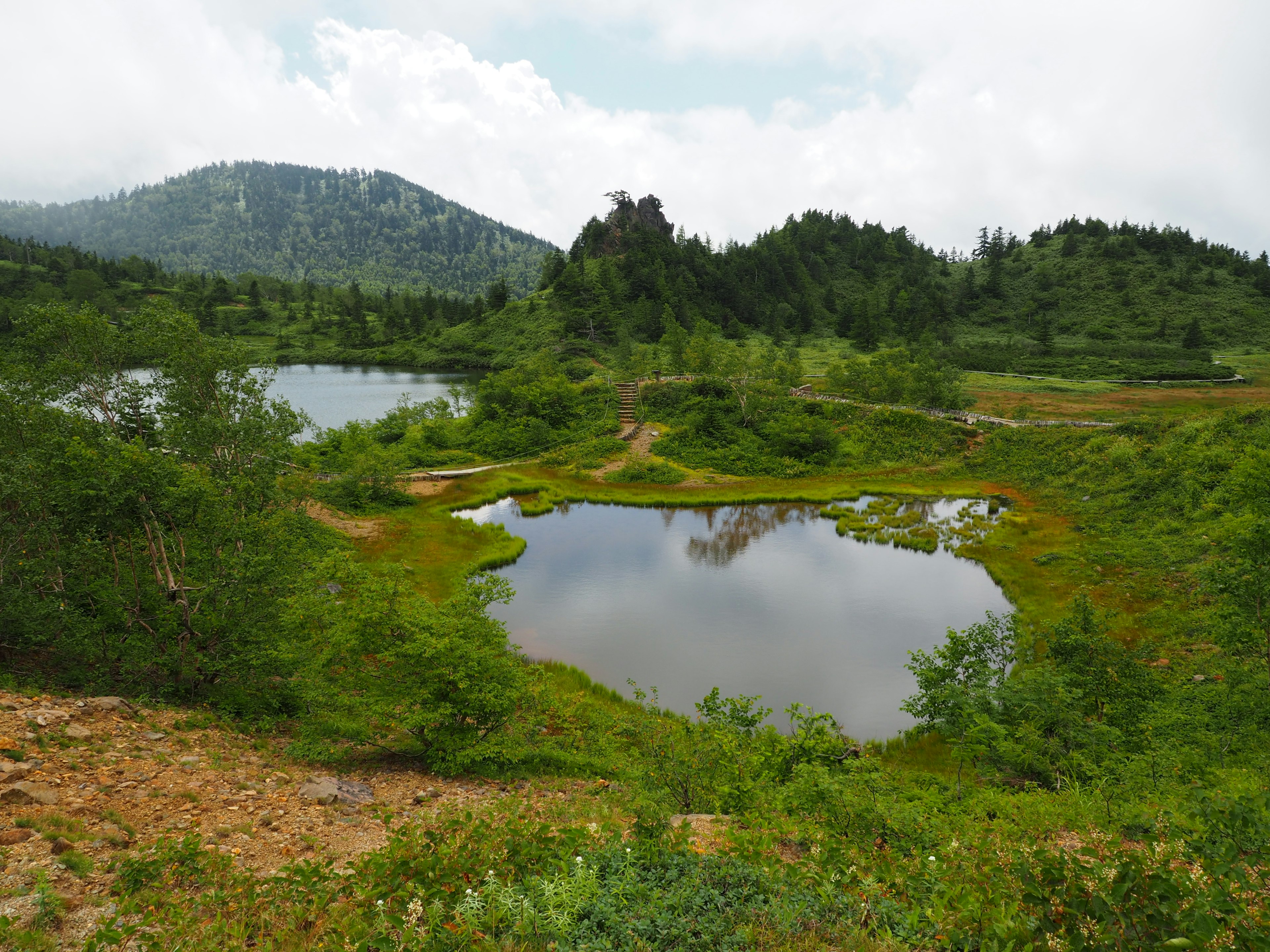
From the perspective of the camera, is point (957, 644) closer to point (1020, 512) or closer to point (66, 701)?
point (66, 701)

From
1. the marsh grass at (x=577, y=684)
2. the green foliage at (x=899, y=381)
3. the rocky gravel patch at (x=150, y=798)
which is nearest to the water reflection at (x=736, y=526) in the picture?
the marsh grass at (x=577, y=684)

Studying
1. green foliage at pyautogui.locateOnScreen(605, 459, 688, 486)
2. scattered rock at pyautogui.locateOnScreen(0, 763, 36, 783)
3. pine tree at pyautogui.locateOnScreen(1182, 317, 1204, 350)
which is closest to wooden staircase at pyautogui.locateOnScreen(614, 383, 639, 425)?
green foliage at pyautogui.locateOnScreen(605, 459, 688, 486)

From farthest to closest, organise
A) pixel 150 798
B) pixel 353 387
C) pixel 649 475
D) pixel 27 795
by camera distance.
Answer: pixel 353 387, pixel 649 475, pixel 150 798, pixel 27 795

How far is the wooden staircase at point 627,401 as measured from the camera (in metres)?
61.6

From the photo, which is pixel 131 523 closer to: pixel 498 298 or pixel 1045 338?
pixel 498 298

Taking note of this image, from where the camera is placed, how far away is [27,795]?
799 cm

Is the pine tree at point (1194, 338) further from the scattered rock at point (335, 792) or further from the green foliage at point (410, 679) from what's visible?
the scattered rock at point (335, 792)

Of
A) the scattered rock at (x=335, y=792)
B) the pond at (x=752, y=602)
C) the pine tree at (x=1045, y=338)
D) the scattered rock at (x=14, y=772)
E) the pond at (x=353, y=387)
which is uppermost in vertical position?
the pine tree at (x=1045, y=338)

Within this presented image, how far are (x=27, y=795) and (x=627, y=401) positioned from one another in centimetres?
5915

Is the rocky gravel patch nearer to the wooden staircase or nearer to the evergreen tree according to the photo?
the wooden staircase

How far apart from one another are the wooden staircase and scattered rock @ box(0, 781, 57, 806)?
52.8 m

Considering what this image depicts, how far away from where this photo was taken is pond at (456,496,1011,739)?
19.7 metres

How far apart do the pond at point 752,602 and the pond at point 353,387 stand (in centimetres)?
3798

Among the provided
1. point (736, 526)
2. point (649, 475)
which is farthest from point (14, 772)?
point (649, 475)
